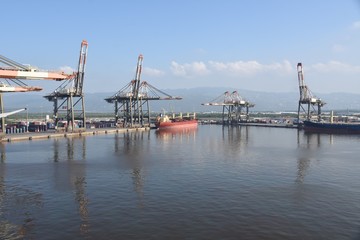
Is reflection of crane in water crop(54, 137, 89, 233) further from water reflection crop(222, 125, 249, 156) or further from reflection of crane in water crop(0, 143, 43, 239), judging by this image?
water reflection crop(222, 125, 249, 156)

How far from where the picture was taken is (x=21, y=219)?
24.5m

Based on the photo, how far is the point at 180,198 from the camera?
30.1 m

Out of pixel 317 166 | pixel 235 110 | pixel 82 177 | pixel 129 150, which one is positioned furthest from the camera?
pixel 235 110

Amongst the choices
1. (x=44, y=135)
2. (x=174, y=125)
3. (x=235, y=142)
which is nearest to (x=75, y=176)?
(x=235, y=142)

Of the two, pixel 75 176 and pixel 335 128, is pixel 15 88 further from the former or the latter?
pixel 335 128

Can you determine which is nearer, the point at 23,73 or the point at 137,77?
the point at 23,73

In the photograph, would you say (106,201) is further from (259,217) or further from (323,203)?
(323,203)

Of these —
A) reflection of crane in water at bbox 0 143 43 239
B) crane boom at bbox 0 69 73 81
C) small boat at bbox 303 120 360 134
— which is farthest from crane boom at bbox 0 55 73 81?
small boat at bbox 303 120 360 134

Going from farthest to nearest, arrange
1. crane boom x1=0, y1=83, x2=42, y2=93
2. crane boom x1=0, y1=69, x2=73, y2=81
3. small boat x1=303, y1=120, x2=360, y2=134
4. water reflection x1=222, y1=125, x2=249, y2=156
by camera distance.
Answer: small boat x1=303, y1=120, x2=360, y2=134 < crane boom x1=0, y1=83, x2=42, y2=93 < water reflection x1=222, y1=125, x2=249, y2=156 < crane boom x1=0, y1=69, x2=73, y2=81

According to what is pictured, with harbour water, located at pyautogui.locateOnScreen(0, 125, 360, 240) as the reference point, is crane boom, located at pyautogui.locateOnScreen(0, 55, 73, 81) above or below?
above

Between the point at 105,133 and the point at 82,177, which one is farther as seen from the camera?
the point at 105,133

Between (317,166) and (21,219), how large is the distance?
37.2 meters

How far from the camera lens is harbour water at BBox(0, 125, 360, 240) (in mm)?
22594

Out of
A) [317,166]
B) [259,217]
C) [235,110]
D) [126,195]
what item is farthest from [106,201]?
[235,110]
